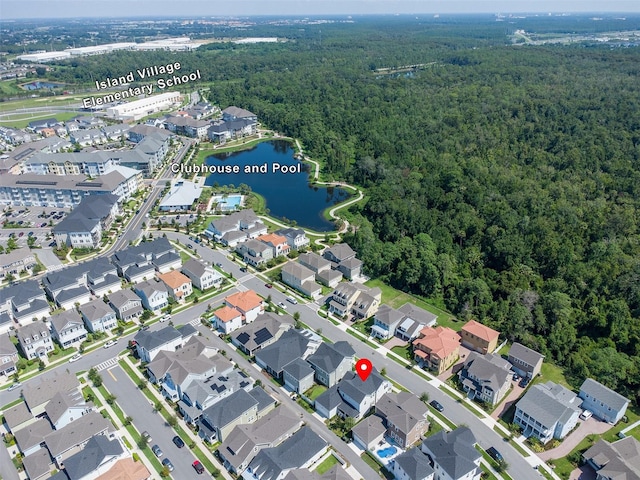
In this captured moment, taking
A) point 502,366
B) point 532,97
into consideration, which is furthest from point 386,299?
point 532,97

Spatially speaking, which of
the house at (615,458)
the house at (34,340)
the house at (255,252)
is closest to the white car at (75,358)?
the house at (34,340)

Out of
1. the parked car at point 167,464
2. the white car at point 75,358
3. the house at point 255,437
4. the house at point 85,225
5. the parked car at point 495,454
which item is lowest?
the white car at point 75,358

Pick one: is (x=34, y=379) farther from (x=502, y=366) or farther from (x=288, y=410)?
(x=502, y=366)

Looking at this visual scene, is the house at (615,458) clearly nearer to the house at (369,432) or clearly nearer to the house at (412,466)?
the house at (412,466)

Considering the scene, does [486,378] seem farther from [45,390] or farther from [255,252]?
[45,390]

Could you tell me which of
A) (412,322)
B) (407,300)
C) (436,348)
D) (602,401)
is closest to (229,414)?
(436,348)

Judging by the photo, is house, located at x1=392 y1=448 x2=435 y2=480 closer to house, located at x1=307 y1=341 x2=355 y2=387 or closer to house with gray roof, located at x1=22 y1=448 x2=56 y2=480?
house, located at x1=307 y1=341 x2=355 y2=387
